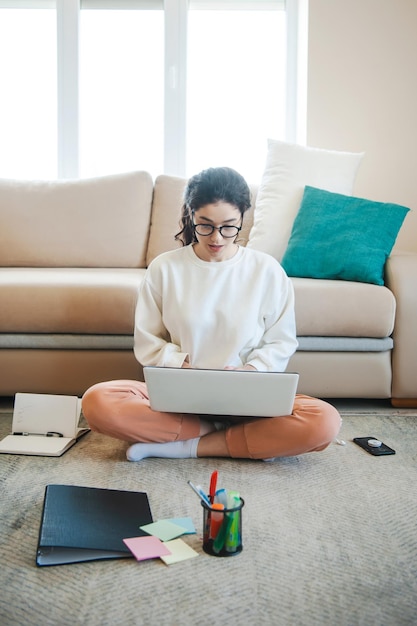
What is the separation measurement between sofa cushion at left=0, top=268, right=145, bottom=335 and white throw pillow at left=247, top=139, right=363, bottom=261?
678mm

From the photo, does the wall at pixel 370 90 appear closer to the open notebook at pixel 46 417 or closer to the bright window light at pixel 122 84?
the bright window light at pixel 122 84

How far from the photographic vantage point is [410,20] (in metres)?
3.32

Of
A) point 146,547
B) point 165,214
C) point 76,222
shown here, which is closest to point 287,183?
point 165,214

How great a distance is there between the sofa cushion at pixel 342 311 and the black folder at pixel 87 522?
1.01 metres

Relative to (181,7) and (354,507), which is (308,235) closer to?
(354,507)

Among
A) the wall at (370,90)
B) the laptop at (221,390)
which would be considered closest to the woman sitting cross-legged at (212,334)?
the laptop at (221,390)

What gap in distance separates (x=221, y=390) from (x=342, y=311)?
863 mm

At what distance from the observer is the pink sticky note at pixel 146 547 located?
3.79ft

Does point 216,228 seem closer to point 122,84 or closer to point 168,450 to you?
point 168,450

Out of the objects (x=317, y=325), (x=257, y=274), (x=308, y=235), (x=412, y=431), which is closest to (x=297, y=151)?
(x=308, y=235)

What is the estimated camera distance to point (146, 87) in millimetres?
3605

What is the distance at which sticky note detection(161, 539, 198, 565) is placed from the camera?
116 centimetres

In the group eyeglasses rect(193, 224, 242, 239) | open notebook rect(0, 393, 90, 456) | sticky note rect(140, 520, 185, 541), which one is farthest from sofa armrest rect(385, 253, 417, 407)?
sticky note rect(140, 520, 185, 541)

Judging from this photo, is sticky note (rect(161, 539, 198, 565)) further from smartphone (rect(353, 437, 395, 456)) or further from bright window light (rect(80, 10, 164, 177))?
bright window light (rect(80, 10, 164, 177))
